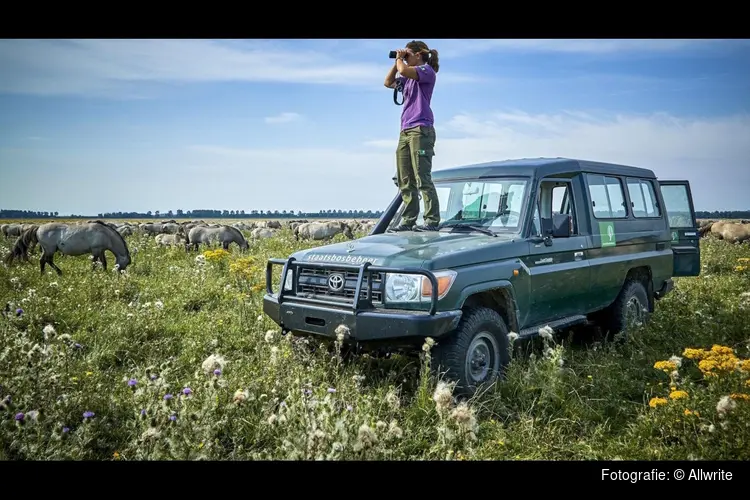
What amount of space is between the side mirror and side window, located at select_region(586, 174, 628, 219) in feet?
2.62

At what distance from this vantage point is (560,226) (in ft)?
18.0

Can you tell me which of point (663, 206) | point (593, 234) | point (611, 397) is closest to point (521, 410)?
point (611, 397)

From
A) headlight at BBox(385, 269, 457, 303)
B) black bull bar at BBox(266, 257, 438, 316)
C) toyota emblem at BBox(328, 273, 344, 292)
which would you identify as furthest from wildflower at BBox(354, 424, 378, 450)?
toyota emblem at BBox(328, 273, 344, 292)

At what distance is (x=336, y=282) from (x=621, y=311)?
4.00m

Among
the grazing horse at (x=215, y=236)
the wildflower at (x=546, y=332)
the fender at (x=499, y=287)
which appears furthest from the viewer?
the grazing horse at (x=215, y=236)

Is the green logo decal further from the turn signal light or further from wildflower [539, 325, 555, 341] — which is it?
the turn signal light

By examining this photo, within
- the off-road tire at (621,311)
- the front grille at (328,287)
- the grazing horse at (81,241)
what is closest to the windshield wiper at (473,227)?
the front grille at (328,287)

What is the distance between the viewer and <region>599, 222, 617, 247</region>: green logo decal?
250 inches

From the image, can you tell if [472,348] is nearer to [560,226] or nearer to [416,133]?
[560,226]

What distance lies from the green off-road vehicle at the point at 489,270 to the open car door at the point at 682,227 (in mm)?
1788

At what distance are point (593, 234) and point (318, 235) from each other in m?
19.6

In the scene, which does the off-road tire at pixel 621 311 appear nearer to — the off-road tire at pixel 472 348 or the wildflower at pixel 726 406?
the off-road tire at pixel 472 348

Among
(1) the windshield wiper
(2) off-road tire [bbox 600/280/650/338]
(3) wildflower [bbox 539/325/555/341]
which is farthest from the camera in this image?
(2) off-road tire [bbox 600/280/650/338]

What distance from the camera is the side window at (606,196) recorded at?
6.39m
